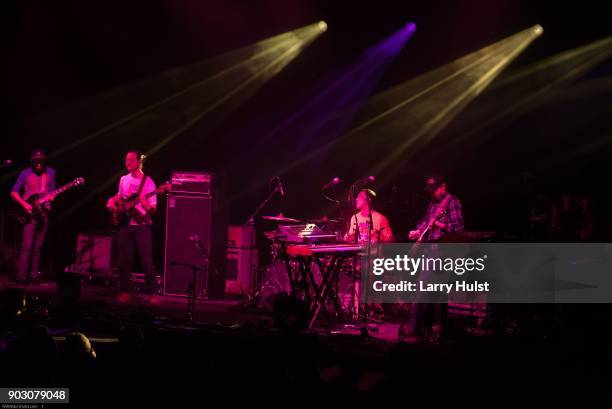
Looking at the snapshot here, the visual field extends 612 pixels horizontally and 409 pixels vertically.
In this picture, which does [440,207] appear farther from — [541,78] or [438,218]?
[541,78]

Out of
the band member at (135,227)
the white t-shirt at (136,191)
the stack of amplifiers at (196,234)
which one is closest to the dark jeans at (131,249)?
the band member at (135,227)

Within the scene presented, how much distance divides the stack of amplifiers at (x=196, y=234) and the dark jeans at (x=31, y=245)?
84.0 inches

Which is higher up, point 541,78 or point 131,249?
point 541,78

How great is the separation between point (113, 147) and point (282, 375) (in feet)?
28.7

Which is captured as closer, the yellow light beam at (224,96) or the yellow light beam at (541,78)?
the yellow light beam at (541,78)

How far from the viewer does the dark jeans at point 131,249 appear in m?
9.80

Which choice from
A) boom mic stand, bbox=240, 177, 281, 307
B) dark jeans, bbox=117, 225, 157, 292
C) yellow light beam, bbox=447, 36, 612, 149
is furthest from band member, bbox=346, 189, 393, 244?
dark jeans, bbox=117, 225, 157, 292

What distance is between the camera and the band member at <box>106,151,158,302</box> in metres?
9.80

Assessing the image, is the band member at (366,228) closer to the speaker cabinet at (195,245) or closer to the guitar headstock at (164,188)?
the speaker cabinet at (195,245)

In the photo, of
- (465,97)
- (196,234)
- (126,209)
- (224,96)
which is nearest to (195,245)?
(196,234)

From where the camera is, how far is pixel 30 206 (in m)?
10.5

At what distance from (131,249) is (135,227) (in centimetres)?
33

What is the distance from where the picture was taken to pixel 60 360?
Result: 12.8 ft

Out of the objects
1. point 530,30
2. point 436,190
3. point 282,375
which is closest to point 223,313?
point 436,190
